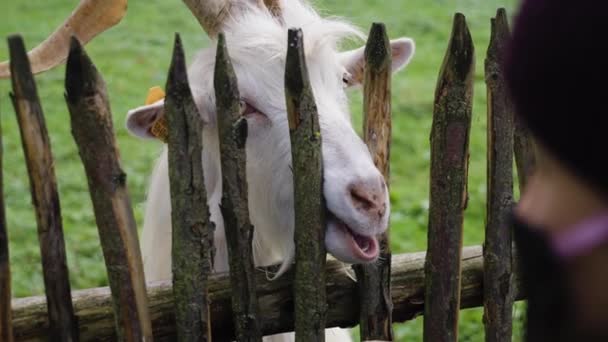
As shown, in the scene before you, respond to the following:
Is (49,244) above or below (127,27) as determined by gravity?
below

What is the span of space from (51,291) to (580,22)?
1968mm

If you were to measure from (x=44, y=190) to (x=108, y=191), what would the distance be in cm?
18

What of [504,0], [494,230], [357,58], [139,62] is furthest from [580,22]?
[504,0]

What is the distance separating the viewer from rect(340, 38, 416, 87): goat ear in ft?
12.3

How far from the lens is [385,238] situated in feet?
10.2

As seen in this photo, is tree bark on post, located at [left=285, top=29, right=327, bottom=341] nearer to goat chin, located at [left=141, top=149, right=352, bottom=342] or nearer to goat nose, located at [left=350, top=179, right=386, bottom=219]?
goat nose, located at [left=350, top=179, right=386, bottom=219]

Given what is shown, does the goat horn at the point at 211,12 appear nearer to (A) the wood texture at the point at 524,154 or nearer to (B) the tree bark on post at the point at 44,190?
(B) the tree bark on post at the point at 44,190

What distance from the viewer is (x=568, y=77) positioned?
1.08m

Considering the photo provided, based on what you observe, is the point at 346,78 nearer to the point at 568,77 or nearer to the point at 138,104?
the point at 568,77

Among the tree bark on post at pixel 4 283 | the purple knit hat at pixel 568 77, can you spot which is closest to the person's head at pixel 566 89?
the purple knit hat at pixel 568 77

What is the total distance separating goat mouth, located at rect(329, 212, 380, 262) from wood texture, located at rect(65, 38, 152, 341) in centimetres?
66

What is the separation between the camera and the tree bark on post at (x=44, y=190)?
2385mm

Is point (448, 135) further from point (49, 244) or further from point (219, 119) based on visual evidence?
point (49, 244)

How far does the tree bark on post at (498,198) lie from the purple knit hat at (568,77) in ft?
6.29
